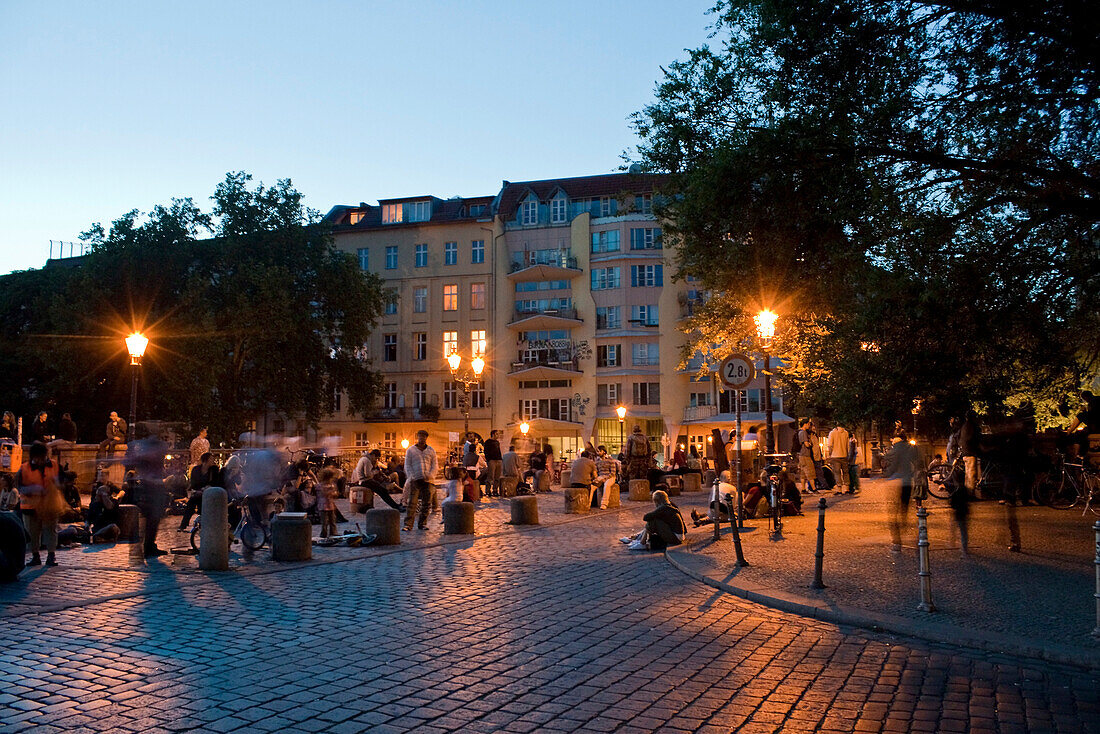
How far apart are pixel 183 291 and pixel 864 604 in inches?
1704

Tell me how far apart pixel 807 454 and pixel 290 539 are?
1862 cm

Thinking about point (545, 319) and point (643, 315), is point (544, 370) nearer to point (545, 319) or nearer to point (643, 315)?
point (545, 319)

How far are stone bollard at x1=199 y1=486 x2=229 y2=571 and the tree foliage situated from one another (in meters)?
32.2

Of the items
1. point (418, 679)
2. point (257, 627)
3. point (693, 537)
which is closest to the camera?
point (418, 679)

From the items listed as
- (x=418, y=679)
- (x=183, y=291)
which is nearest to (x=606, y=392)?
(x=183, y=291)

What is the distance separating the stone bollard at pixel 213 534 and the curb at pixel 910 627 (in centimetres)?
644

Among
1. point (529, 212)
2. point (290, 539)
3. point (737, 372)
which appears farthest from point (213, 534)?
point (529, 212)

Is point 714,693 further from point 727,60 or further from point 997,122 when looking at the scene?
point 727,60

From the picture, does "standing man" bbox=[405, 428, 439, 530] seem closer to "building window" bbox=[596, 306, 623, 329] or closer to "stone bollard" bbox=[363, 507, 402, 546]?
"stone bollard" bbox=[363, 507, 402, 546]

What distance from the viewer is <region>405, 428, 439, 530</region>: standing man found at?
1756cm

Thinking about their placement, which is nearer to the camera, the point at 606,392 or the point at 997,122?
the point at 997,122

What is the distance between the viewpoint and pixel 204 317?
4297cm

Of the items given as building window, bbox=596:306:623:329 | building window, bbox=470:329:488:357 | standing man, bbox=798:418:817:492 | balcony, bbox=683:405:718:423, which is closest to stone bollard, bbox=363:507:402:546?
standing man, bbox=798:418:817:492

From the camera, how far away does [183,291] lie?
4616cm
